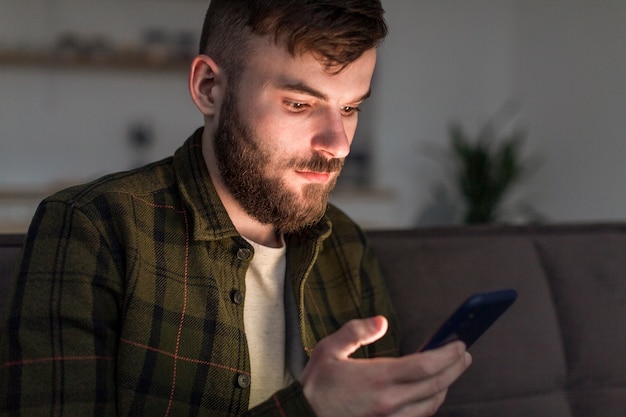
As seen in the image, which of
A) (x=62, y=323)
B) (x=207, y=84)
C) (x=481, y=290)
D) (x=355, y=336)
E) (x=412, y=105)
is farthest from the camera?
(x=412, y=105)

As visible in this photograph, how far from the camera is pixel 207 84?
1202 millimetres

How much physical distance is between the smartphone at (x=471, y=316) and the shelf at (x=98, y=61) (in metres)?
3.85

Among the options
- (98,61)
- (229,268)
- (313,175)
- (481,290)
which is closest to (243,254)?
(229,268)

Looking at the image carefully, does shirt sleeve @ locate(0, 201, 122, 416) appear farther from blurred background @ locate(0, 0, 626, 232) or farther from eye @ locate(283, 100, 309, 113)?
blurred background @ locate(0, 0, 626, 232)

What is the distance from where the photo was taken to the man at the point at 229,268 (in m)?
0.92

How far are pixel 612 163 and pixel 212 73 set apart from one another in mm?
3183

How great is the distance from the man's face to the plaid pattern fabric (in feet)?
0.21

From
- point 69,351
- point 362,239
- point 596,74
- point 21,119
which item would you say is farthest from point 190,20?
point 69,351

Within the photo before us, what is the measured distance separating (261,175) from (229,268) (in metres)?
0.15

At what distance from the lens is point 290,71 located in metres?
1.09

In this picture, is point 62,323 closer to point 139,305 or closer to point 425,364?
point 139,305

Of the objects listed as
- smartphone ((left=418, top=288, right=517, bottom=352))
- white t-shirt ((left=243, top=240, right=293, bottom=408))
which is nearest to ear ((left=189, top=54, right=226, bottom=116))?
white t-shirt ((left=243, top=240, right=293, bottom=408))

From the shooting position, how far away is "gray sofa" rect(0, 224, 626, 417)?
1.39 metres

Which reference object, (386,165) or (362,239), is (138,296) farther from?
(386,165)
